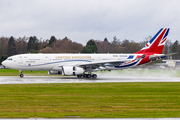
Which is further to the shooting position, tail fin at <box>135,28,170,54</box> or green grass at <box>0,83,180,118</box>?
tail fin at <box>135,28,170,54</box>

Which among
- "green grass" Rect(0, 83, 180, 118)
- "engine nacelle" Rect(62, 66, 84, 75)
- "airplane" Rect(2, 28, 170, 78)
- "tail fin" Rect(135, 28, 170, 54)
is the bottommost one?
"green grass" Rect(0, 83, 180, 118)

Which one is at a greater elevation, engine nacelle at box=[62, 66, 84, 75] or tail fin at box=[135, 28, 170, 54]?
tail fin at box=[135, 28, 170, 54]

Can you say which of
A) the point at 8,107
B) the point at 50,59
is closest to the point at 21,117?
the point at 8,107

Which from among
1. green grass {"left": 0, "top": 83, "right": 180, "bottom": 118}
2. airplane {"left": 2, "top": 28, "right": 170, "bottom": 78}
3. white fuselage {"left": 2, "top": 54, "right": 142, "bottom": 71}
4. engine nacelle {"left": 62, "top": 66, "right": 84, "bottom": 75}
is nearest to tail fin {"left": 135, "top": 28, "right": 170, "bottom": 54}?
airplane {"left": 2, "top": 28, "right": 170, "bottom": 78}

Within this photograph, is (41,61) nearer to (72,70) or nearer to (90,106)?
(72,70)

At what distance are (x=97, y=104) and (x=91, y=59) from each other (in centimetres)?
2189

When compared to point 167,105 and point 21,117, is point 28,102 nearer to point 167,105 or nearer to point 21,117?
point 21,117

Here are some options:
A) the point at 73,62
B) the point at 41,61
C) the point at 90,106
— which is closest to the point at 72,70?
the point at 73,62

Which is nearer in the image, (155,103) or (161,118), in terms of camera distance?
(161,118)

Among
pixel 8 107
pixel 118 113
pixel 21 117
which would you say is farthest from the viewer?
pixel 8 107

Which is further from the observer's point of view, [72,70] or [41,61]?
[41,61]

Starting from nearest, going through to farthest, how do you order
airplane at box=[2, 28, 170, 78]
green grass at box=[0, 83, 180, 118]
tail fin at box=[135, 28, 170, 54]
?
green grass at box=[0, 83, 180, 118]
airplane at box=[2, 28, 170, 78]
tail fin at box=[135, 28, 170, 54]

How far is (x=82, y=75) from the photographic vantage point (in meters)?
36.1

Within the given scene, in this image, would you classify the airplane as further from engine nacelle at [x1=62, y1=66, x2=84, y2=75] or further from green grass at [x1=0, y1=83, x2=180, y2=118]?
green grass at [x1=0, y1=83, x2=180, y2=118]
